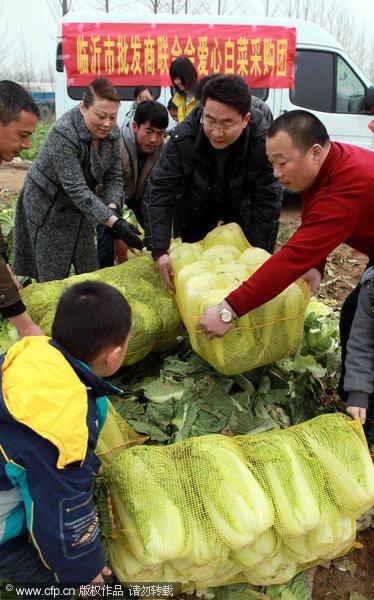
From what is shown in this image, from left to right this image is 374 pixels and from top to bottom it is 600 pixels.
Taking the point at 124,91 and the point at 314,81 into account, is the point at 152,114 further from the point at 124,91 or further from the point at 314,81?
the point at 314,81

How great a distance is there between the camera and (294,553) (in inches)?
83.4

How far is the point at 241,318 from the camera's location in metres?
2.41

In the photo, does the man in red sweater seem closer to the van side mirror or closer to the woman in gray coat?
the woman in gray coat

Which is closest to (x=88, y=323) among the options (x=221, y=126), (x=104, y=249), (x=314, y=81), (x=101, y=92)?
(x=221, y=126)

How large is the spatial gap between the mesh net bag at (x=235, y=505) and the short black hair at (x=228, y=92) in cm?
163

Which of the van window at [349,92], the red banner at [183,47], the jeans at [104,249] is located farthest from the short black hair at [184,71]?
the van window at [349,92]

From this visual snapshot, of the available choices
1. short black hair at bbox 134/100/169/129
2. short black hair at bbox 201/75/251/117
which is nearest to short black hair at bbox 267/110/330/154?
short black hair at bbox 201/75/251/117

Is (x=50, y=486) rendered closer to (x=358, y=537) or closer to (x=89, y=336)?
(x=89, y=336)

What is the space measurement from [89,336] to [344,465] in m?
1.23

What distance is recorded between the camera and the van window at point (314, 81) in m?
8.63

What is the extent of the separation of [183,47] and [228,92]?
6.93 metres

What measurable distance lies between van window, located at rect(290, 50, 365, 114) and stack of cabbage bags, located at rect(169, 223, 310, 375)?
715 cm

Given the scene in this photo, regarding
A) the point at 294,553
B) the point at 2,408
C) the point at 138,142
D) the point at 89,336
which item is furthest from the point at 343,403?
the point at 138,142

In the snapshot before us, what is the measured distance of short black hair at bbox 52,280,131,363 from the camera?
5.46ft
